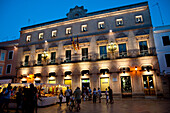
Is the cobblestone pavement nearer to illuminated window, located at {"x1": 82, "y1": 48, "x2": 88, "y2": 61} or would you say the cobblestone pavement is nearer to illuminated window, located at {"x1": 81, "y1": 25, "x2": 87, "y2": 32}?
illuminated window, located at {"x1": 82, "y1": 48, "x2": 88, "y2": 61}

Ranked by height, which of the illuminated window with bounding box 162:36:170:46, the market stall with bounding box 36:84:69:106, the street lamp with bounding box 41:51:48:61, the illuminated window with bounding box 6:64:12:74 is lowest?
the market stall with bounding box 36:84:69:106

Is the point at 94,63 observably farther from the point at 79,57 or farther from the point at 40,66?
the point at 40,66

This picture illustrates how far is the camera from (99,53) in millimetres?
19078

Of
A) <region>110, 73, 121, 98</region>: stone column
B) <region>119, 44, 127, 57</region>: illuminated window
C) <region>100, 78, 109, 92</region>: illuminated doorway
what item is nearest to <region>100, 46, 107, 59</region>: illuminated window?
<region>119, 44, 127, 57</region>: illuminated window

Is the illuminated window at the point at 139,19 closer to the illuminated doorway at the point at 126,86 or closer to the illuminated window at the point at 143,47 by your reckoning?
the illuminated window at the point at 143,47

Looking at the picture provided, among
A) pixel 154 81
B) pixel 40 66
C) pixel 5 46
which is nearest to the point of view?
pixel 154 81

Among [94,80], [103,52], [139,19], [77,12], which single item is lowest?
Answer: [94,80]

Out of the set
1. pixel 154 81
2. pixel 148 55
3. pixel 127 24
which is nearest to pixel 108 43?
pixel 127 24

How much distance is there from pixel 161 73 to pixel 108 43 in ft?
27.6

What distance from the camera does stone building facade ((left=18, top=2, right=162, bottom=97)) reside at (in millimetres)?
16781

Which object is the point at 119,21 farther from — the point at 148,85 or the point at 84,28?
the point at 148,85

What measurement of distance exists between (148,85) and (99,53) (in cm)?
823

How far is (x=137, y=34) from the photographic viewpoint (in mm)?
17922

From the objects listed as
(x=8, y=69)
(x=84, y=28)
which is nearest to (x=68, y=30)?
(x=84, y=28)
